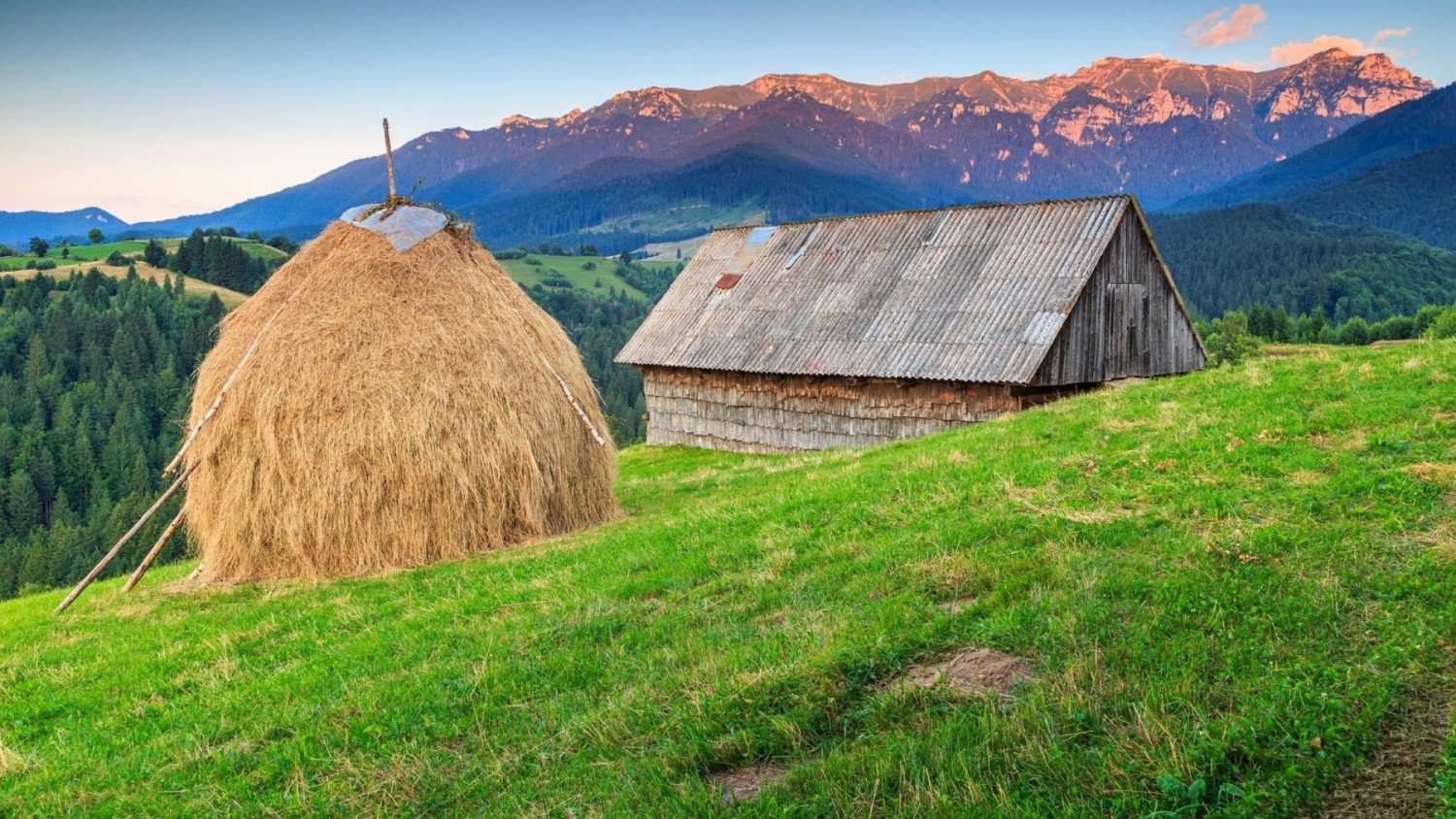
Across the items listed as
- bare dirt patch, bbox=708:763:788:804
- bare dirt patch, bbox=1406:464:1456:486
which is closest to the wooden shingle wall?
bare dirt patch, bbox=1406:464:1456:486

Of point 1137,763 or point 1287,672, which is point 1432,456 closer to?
point 1287,672

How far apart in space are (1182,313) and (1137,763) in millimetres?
30106

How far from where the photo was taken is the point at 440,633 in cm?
927

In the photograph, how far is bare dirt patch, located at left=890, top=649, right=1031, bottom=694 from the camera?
5719mm

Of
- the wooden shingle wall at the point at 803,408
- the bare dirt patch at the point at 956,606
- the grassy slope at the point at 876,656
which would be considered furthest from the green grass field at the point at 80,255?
the bare dirt patch at the point at 956,606

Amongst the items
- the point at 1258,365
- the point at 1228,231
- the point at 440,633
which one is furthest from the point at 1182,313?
the point at 1228,231

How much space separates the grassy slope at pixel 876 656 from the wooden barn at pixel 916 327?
49.5 ft

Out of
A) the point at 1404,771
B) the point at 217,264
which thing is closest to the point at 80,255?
the point at 217,264

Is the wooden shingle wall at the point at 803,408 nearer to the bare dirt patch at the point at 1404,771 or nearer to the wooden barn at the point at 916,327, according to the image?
the wooden barn at the point at 916,327

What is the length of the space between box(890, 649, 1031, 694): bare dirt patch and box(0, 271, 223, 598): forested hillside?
310ft

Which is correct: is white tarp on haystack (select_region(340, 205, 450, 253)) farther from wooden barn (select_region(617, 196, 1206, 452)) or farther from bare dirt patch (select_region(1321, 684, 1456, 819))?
bare dirt patch (select_region(1321, 684, 1456, 819))

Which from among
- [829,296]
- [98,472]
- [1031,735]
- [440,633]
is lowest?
[98,472]

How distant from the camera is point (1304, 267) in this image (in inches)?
6260

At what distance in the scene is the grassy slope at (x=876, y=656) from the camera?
4891 millimetres
